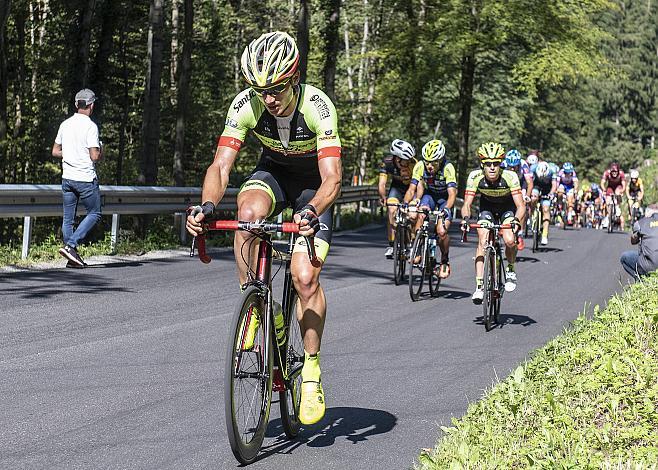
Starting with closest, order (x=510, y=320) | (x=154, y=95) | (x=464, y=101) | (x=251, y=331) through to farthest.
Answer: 1. (x=251, y=331)
2. (x=510, y=320)
3. (x=154, y=95)
4. (x=464, y=101)

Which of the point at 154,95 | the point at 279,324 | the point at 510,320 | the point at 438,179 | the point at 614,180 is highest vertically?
the point at 154,95

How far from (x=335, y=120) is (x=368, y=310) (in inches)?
257

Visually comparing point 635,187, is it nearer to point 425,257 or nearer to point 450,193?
point 450,193

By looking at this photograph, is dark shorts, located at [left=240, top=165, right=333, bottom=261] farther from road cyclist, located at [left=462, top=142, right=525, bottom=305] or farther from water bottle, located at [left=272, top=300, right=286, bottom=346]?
road cyclist, located at [left=462, top=142, right=525, bottom=305]

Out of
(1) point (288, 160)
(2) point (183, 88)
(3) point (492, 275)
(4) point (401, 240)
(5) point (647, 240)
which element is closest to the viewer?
(1) point (288, 160)

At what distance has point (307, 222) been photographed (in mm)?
5238

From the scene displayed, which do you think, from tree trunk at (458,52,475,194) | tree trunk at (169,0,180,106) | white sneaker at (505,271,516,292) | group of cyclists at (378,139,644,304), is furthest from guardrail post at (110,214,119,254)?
tree trunk at (458,52,475,194)

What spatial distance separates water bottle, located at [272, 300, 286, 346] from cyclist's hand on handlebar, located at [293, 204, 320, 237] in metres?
0.77

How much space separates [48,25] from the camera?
111 ft

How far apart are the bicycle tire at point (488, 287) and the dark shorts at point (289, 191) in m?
5.40

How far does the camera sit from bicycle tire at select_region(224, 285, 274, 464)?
17.3ft

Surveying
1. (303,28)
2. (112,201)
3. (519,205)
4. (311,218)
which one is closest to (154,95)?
(303,28)

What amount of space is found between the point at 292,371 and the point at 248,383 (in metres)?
0.61

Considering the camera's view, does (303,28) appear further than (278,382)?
Yes
